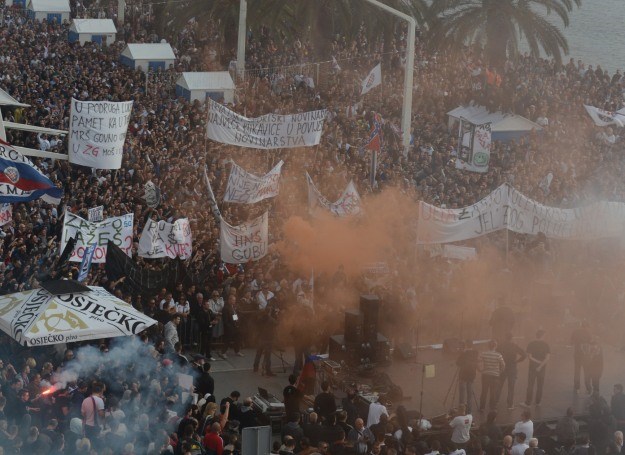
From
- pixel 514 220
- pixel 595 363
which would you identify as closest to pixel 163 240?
pixel 514 220

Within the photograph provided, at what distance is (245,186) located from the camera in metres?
22.6

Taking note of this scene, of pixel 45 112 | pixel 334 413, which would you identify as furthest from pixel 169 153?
pixel 334 413

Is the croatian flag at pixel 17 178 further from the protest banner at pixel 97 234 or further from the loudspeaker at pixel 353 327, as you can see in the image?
the loudspeaker at pixel 353 327

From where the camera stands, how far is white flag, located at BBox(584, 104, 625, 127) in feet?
113

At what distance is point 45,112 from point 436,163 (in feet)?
33.8

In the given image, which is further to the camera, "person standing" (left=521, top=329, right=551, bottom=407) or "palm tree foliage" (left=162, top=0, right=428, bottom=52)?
"palm tree foliage" (left=162, top=0, right=428, bottom=52)

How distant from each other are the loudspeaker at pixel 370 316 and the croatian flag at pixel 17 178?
17.5 ft

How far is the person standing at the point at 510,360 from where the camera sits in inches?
667

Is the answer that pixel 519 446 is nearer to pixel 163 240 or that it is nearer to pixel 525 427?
pixel 525 427

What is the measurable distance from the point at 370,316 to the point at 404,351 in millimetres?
1299

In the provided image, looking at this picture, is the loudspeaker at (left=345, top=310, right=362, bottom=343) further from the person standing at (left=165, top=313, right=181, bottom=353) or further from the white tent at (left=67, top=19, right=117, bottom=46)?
the white tent at (left=67, top=19, right=117, bottom=46)

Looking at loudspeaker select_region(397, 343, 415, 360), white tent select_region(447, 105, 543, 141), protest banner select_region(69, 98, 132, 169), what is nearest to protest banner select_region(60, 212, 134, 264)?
protest banner select_region(69, 98, 132, 169)

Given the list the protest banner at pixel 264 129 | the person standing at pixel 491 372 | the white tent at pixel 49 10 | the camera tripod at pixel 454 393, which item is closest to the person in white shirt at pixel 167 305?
the camera tripod at pixel 454 393

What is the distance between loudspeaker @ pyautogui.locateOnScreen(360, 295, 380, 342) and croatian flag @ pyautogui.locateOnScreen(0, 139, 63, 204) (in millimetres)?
5330
